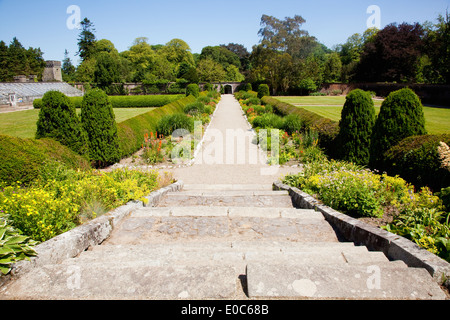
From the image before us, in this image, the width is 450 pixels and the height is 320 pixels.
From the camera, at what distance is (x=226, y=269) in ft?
6.69

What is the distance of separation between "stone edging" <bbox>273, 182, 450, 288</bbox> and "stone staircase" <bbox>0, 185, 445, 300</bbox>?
0.17m

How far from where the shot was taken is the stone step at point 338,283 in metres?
1.82

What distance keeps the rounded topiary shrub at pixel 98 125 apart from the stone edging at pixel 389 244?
6.65 m

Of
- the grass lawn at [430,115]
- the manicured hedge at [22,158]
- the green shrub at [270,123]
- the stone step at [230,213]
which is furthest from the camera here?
the green shrub at [270,123]

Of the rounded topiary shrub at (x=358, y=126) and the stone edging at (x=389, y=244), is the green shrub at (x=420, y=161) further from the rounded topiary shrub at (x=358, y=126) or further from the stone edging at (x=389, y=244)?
the stone edging at (x=389, y=244)

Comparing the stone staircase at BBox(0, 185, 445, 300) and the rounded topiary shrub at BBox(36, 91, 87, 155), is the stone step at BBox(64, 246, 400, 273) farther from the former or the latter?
the rounded topiary shrub at BBox(36, 91, 87, 155)

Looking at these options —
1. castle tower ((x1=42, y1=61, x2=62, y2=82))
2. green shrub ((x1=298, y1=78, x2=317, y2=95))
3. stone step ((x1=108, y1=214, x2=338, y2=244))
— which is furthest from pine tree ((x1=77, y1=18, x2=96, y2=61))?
stone step ((x1=108, y1=214, x2=338, y2=244))

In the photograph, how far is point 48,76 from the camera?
4322 centimetres

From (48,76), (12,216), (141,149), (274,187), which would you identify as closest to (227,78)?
(48,76)

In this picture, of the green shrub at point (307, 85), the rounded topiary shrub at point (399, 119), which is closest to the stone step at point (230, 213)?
the rounded topiary shrub at point (399, 119)

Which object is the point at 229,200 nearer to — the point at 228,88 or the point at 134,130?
the point at 134,130

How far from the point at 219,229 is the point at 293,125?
9808 millimetres

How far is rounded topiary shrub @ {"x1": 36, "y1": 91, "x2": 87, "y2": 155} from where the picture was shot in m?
7.18
